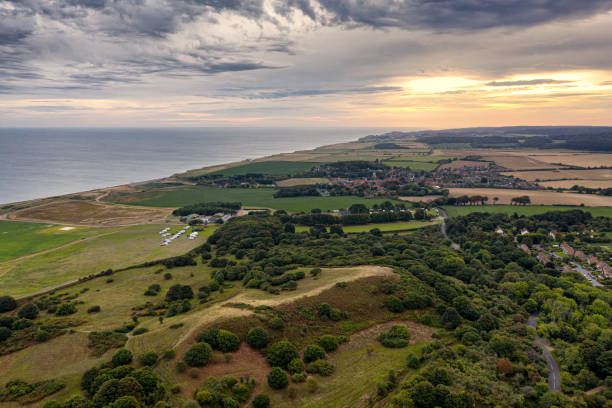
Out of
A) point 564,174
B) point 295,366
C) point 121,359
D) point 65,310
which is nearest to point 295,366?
point 295,366

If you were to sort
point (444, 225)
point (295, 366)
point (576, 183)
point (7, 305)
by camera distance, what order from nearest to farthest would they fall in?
point (295, 366) < point (7, 305) < point (444, 225) < point (576, 183)

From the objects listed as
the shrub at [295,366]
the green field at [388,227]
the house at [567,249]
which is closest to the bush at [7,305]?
the shrub at [295,366]

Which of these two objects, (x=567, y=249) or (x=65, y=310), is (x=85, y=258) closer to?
(x=65, y=310)

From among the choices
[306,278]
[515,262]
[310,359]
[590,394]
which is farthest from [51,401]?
[515,262]

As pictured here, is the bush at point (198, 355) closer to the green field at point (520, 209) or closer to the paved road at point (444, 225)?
the paved road at point (444, 225)

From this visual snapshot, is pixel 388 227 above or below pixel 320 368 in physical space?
below

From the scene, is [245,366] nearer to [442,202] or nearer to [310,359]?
[310,359]
